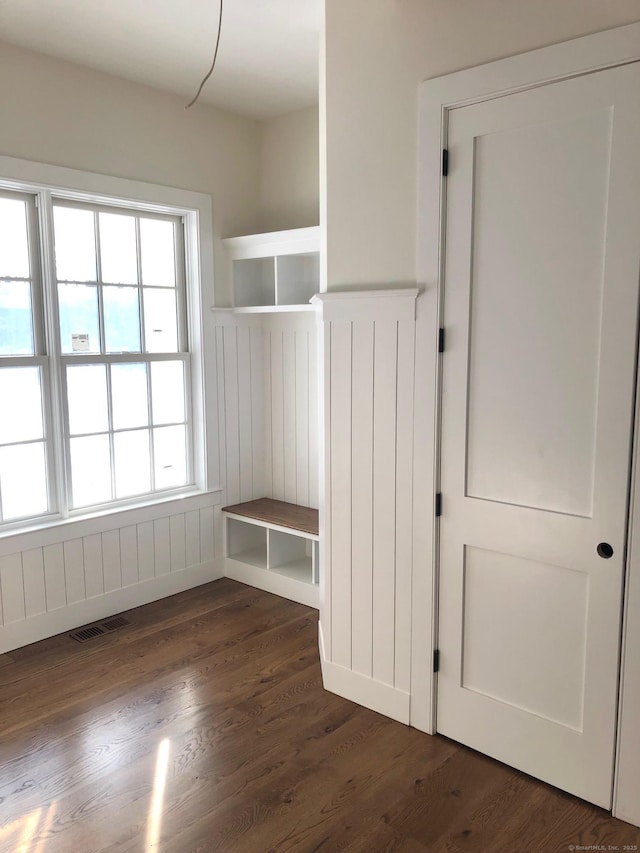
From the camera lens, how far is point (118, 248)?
3.65 metres

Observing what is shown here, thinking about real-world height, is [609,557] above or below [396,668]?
above

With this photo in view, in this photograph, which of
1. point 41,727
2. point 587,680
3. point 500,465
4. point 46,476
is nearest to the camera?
point 587,680

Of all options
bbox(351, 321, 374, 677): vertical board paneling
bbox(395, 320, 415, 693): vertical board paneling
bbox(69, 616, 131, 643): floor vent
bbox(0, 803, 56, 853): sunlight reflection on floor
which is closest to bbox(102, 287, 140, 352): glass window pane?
bbox(69, 616, 131, 643): floor vent

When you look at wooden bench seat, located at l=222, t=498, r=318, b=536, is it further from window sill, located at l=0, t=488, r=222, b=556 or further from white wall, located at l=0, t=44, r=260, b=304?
white wall, located at l=0, t=44, r=260, b=304

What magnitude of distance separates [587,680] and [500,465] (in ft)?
2.47

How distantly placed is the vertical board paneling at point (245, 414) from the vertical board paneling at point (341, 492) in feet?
5.09

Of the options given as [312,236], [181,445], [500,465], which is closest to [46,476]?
[181,445]

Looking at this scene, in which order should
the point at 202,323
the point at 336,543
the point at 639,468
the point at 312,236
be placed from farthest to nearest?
the point at 202,323, the point at 312,236, the point at 336,543, the point at 639,468

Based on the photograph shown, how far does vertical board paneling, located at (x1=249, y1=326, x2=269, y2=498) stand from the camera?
4285 mm

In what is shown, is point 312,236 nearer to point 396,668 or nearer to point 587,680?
point 396,668

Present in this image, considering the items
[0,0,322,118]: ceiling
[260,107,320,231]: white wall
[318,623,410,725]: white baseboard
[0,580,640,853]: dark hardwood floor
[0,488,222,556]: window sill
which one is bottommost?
[0,580,640,853]: dark hardwood floor

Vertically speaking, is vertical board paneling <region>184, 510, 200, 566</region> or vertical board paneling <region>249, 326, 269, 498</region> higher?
vertical board paneling <region>249, 326, 269, 498</region>

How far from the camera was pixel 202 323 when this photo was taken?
395 centimetres

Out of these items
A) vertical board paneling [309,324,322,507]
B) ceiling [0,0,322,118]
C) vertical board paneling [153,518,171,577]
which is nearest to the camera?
ceiling [0,0,322,118]
